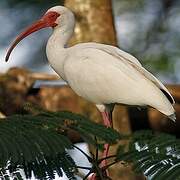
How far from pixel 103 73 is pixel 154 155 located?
1.13 metres

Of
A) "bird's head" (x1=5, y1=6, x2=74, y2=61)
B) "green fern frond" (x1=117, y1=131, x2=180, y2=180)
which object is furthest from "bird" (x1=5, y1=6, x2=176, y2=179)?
"green fern frond" (x1=117, y1=131, x2=180, y2=180)

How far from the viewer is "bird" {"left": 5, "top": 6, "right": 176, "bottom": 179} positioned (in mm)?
3109

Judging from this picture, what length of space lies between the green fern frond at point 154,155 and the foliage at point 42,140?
11 centimetres

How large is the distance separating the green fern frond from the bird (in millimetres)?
633

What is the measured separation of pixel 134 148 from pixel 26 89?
2.75 metres

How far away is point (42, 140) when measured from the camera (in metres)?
2.09

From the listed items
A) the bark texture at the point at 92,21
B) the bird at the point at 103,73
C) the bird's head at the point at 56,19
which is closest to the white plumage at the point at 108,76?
the bird at the point at 103,73

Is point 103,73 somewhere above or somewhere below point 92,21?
below

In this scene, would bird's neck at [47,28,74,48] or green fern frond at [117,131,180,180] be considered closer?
green fern frond at [117,131,180,180]

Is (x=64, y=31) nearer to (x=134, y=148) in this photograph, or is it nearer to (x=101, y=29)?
(x=101, y=29)

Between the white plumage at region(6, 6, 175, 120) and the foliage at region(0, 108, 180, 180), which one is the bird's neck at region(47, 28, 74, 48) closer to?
the white plumage at region(6, 6, 175, 120)

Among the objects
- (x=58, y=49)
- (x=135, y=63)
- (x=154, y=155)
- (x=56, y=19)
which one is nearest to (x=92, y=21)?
(x=56, y=19)

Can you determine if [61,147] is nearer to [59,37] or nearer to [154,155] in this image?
[154,155]

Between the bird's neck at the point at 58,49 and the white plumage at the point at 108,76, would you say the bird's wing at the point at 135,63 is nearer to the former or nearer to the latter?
the white plumage at the point at 108,76
